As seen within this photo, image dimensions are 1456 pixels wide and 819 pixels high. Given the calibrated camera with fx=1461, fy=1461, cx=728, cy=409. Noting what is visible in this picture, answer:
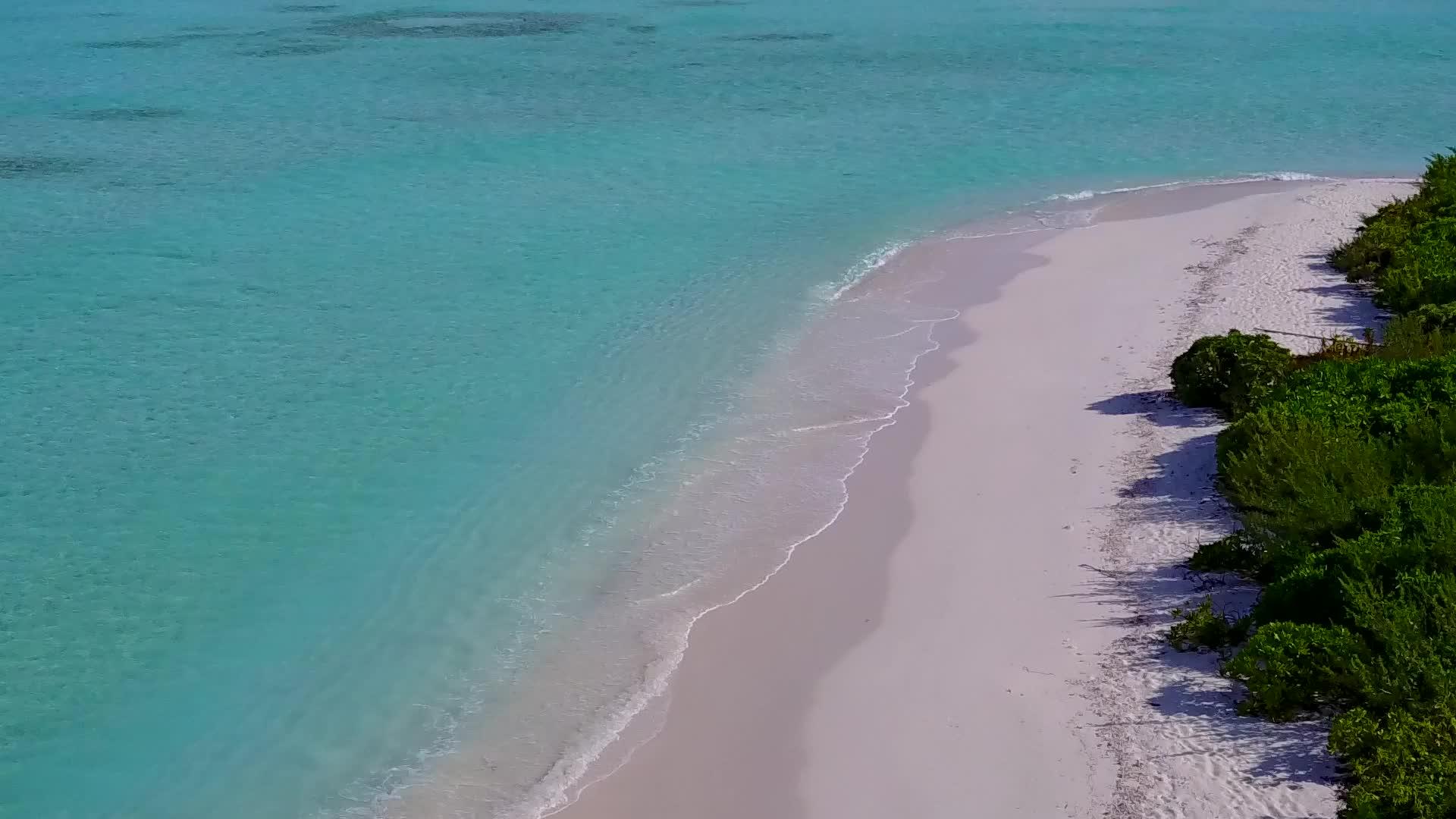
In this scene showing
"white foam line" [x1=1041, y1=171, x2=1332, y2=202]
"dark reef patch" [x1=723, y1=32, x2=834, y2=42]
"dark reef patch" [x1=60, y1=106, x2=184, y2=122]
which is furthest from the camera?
"dark reef patch" [x1=723, y1=32, x2=834, y2=42]

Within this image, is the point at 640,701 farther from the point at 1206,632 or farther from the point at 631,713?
the point at 1206,632

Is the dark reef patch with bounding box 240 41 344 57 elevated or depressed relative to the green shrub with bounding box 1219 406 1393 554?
elevated

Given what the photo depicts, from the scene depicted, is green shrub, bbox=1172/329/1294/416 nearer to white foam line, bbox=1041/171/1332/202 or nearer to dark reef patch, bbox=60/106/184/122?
white foam line, bbox=1041/171/1332/202

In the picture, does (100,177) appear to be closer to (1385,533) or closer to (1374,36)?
(1385,533)

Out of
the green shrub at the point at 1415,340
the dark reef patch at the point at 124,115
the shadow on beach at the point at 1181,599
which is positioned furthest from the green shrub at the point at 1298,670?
the dark reef patch at the point at 124,115

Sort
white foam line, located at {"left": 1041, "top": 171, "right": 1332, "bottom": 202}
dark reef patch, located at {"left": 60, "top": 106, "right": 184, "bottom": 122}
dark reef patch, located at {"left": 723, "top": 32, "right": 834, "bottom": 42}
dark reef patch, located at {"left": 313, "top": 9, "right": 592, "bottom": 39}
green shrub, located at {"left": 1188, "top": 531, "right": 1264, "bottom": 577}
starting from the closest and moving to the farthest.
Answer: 1. green shrub, located at {"left": 1188, "top": 531, "right": 1264, "bottom": 577}
2. white foam line, located at {"left": 1041, "top": 171, "right": 1332, "bottom": 202}
3. dark reef patch, located at {"left": 60, "top": 106, "right": 184, "bottom": 122}
4. dark reef patch, located at {"left": 723, "top": 32, "right": 834, "bottom": 42}
5. dark reef patch, located at {"left": 313, "top": 9, "right": 592, "bottom": 39}

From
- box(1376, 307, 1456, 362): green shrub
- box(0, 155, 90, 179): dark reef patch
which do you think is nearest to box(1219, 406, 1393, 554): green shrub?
box(1376, 307, 1456, 362): green shrub

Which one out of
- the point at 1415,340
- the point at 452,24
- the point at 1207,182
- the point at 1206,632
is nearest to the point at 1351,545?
Answer: the point at 1206,632
